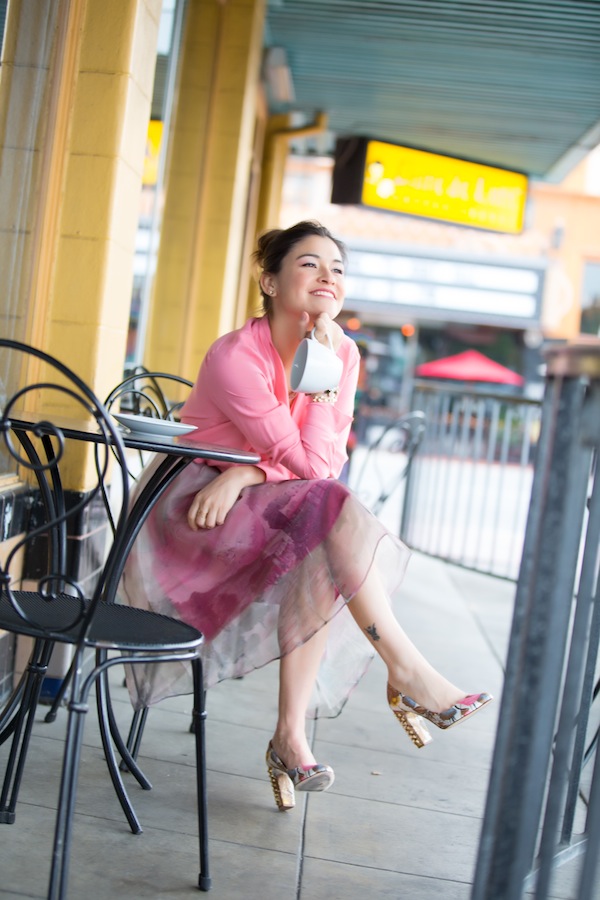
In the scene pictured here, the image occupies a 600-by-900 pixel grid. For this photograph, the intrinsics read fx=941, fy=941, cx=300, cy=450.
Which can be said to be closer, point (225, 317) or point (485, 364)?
point (225, 317)

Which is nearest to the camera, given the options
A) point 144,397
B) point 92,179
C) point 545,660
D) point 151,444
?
point 545,660

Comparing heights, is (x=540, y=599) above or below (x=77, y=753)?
above

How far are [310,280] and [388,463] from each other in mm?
13059

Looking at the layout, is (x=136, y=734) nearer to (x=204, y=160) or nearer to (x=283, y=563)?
(x=283, y=563)

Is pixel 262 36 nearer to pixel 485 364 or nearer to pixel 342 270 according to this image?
→ pixel 342 270

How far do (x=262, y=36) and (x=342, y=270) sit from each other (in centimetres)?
315

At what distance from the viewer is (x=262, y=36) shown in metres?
5.16

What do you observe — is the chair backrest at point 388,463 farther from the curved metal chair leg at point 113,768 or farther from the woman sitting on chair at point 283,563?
the curved metal chair leg at point 113,768

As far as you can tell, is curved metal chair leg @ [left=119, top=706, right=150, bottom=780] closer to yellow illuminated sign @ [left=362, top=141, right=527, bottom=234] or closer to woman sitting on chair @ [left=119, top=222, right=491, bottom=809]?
woman sitting on chair @ [left=119, top=222, right=491, bottom=809]

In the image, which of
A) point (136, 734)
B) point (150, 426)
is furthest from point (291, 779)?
point (150, 426)

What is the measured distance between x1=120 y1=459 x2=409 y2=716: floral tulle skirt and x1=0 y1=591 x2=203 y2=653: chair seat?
15.3 inches

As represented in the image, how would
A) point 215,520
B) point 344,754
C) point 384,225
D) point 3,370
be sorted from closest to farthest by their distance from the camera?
point 215,520 → point 3,370 → point 344,754 → point 384,225

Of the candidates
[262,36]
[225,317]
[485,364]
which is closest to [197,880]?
[225,317]

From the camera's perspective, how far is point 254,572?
2227 millimetres
